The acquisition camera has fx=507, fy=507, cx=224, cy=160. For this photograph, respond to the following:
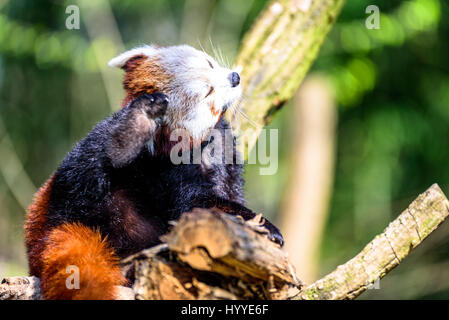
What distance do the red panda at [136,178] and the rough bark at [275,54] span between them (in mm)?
644

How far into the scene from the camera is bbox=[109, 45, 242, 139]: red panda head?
2.76 m

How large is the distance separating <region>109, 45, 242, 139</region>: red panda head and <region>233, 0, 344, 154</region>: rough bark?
0.62 m

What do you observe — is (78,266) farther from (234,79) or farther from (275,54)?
(275,54)

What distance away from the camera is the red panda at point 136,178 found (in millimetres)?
2428

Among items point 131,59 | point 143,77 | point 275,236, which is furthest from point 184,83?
point 275,236

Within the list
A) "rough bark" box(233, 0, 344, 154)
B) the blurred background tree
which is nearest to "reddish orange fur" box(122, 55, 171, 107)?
"rough bark" box(233, 0, 344, 154)

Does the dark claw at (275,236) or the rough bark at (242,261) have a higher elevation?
the dark claw at (275,236)

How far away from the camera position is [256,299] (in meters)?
2.03

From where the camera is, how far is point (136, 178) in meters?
2.66

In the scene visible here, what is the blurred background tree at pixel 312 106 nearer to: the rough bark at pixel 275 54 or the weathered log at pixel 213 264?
the rough bark at pixel 275 54

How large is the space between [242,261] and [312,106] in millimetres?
5516

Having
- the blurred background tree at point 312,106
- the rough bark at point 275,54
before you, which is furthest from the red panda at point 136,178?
the blurred background tree at point 312,106

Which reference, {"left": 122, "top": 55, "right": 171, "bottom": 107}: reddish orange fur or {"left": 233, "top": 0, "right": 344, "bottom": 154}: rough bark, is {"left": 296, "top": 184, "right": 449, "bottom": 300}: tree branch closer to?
{"left": 122, "top": 55, "right": 171, "bottom": 107}: reddish orange fur
